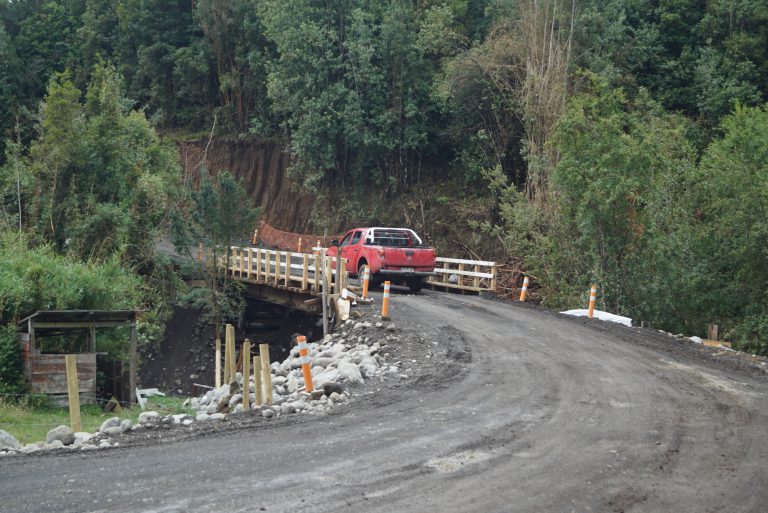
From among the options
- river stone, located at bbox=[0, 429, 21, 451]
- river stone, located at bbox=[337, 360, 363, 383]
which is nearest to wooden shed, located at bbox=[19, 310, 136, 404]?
river stone, located at bbox=[337, 360, 363, 383]

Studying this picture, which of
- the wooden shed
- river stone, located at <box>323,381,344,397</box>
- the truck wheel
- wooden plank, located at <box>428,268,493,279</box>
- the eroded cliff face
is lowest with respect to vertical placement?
the wooden shed

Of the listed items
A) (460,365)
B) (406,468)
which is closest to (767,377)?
(460,365)

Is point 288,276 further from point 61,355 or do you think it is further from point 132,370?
point 61,355

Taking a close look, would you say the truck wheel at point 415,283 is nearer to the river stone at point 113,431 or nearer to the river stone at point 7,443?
the river stone at point 113,431

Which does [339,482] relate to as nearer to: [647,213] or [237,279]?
[647,213]

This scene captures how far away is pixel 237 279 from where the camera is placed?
30578 millimetres

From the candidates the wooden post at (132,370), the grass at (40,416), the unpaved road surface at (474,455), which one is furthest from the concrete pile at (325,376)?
the wooden post at (132,370)

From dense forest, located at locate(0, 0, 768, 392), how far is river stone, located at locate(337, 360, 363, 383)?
36.0ft

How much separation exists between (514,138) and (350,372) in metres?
24.8

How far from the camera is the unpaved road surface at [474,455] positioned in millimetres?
6996

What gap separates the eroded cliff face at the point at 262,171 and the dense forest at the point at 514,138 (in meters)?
1.26

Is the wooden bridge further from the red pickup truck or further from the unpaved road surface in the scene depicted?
the unpaved road surface

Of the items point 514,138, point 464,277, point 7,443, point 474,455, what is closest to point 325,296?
point 464,277

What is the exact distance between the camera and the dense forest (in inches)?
926
